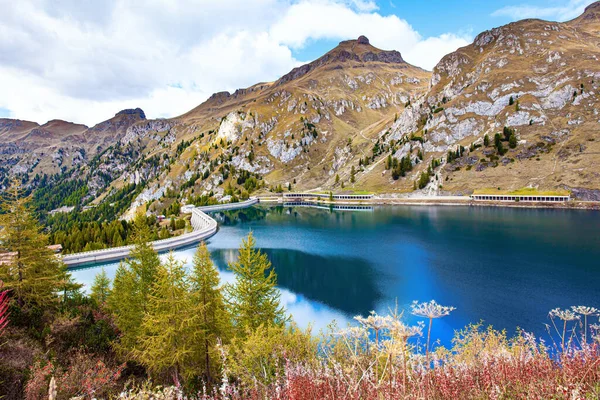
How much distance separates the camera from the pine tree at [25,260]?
78.7 feet

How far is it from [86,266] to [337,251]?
49.8 meters

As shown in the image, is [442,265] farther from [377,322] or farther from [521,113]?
[521,113]

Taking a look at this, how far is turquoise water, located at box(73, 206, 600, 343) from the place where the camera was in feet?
114

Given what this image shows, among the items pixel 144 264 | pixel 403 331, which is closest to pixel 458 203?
pixel 144 264

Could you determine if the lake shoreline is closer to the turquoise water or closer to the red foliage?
the turquoise water

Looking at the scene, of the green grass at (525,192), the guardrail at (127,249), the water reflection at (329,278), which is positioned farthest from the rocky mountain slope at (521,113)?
the guardrail at (127,249)

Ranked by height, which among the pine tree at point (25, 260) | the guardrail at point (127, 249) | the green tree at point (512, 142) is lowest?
the guardrail at point (127, 249)

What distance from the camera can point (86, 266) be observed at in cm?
6097

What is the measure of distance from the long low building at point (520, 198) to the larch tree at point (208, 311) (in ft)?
405

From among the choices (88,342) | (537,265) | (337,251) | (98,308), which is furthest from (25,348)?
(537,265)

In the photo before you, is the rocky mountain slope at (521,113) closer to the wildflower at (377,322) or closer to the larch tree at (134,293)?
the larch tree at (134,293)

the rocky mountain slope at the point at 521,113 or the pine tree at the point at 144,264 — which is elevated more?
the rocky mountain slope at the point at 521,113

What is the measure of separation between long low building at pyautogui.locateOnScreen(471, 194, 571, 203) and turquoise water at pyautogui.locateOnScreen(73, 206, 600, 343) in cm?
1261

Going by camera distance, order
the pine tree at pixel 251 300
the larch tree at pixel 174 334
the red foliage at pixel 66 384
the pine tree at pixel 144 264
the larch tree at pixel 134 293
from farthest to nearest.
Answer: the pine tree at pixel 144 264 < the pine tree at pixel 251 300 < the larch tree at pixel 134 293 < the larch tree at pixel 174 334 < the red foliage at pixel 66 384
